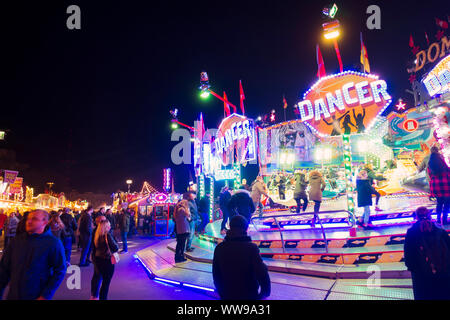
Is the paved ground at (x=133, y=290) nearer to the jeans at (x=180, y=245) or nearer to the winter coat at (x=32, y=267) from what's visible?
the jeans at (x=180, y=245)

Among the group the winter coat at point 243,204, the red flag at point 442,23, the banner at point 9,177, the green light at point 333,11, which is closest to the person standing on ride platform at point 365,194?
the winter coat at point 243,204

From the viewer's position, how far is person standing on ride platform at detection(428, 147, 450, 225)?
6680 mm

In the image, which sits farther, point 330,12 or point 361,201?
point 330,12

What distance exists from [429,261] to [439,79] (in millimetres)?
9502

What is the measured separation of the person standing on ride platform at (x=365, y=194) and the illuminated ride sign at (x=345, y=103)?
157 cm

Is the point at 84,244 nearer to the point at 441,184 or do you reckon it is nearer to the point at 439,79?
the point at 441,184

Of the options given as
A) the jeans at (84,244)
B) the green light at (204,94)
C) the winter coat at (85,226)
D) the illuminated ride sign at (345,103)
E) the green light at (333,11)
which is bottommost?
the jeans at (84,244)

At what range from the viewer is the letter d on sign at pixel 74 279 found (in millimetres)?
6615

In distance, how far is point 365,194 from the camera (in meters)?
7.87

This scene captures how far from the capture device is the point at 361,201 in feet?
26.0

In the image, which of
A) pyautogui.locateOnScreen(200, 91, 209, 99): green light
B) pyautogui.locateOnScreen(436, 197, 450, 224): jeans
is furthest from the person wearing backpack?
pyautogui.locateOnScreen(200, 91, 209, 99): green light
